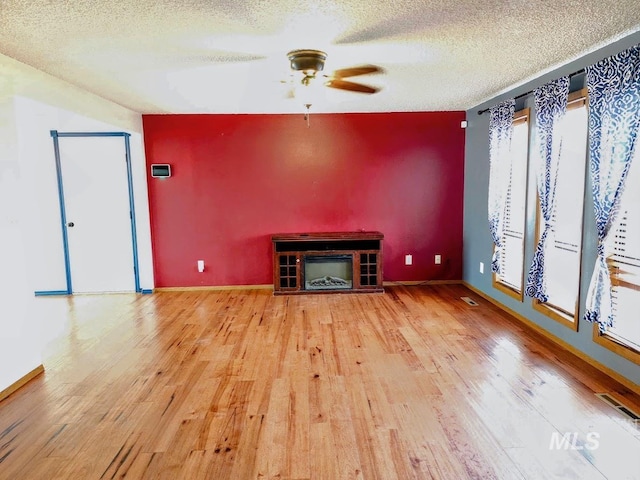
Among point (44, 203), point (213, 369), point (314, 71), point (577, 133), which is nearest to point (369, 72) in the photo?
point (314, 71)

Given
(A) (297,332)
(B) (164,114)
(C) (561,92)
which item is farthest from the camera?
(B) (164,114)

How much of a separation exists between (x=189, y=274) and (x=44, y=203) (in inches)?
83.3

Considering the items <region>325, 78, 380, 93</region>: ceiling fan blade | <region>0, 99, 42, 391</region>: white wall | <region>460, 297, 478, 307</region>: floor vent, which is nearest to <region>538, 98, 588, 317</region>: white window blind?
<region>460, 297, 478, 307</region>: floor vent

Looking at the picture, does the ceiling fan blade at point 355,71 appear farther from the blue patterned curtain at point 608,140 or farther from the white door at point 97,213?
the white door at point 97,213

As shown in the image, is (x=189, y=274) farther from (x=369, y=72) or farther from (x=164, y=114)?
(x=369, y=72)

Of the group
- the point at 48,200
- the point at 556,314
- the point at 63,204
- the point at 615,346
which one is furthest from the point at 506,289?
the point at 48,200

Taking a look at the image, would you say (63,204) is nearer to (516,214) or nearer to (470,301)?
(470,301)

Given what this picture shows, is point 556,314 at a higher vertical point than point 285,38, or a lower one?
lower

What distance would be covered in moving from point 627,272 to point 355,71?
247 cm

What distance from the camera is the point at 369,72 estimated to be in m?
3.30

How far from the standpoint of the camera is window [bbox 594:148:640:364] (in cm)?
260

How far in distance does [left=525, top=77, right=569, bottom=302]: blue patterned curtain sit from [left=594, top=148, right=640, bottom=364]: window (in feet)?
1.93

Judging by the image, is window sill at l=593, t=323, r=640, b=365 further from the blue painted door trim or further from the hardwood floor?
the blue painted door trim

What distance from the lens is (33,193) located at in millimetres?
5137
